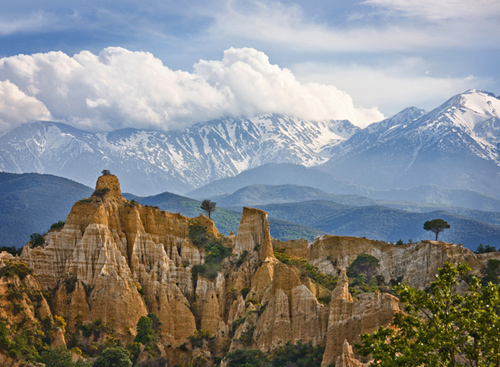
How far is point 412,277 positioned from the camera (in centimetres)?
9019

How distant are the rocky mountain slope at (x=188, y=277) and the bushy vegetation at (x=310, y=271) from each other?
0.67ft

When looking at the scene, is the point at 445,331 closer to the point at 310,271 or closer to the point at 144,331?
the point at 144,331

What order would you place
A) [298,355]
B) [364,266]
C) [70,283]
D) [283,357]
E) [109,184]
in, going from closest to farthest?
[298,355], [283,357], [70,283], [364,266], [109,184]

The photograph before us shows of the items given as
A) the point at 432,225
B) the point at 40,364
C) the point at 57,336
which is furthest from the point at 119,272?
the point at 432,225

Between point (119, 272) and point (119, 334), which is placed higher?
point (119, 272)

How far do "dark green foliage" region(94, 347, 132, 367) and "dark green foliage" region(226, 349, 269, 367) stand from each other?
11998 millimetres

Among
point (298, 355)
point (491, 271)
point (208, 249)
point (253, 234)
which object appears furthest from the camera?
point (253, 234)

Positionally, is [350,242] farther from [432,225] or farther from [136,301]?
[136,301]

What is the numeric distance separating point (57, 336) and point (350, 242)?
47253mm

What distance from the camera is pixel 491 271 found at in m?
79.0

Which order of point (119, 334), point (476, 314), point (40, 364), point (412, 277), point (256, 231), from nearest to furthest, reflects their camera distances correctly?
1. point (476, 314)
2. point (40, 364)
3. point (119, 334)
4. point (412, 277)
5. point (256, 231)

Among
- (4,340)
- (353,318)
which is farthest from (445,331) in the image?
(4,340)

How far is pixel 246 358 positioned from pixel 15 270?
3107cm

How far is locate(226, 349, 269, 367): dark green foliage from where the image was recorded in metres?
71.4
